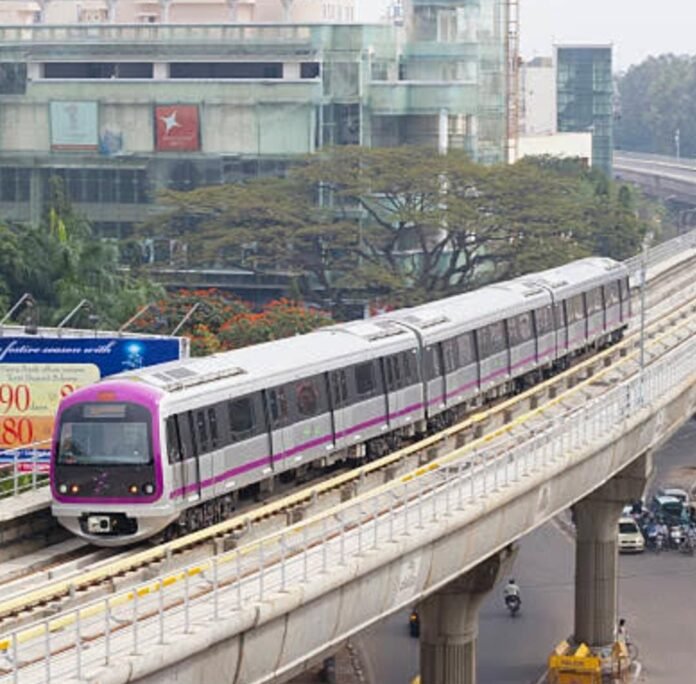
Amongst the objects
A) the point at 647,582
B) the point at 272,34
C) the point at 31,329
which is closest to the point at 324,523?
the point at 31,329

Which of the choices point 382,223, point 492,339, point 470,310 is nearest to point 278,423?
point 470,310

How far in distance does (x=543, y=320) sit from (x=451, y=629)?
686 inches

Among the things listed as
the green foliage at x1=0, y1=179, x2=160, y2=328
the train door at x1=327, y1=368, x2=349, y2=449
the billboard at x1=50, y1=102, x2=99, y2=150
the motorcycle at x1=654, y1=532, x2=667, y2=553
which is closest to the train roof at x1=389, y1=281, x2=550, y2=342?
the train door at x1=327, y1=368, x2=349, y2=449

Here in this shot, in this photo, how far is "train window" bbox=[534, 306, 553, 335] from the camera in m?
62.2

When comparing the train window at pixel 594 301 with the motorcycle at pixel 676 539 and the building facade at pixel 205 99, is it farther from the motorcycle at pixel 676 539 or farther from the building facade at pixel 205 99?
the building facade at pixel 205 99

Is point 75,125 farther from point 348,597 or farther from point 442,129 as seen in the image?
point 348,597

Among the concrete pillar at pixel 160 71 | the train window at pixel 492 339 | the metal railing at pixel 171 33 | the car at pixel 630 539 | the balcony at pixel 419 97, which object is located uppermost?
the metal railing at pixel 171 33

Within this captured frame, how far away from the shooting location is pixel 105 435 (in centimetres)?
3747

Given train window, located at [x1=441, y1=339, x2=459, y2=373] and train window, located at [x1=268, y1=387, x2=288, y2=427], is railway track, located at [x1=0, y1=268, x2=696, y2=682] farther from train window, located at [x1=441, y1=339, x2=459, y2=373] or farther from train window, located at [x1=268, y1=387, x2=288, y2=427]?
train window, located at [x1=441, y1=339, x2=459, y2=373]

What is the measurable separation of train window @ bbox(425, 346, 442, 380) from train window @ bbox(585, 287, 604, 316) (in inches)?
665

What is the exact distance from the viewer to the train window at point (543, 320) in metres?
62.2

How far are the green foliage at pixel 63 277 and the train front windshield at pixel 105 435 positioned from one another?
4217cm

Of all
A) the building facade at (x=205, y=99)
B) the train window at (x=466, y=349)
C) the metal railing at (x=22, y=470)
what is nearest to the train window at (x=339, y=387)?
the metal railing at (x=22, y=470)

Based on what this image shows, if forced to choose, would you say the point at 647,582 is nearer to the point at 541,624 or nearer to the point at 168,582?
the point at 541,624
